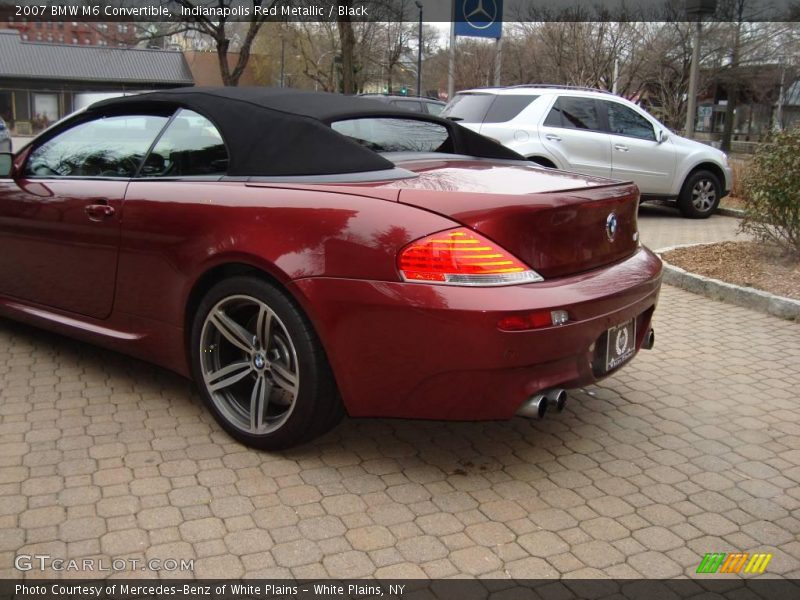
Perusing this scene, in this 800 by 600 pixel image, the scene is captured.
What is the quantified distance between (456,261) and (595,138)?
8602 mm

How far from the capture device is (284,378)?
129 inches

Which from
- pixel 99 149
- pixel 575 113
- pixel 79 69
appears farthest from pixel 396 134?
pixel 79 69

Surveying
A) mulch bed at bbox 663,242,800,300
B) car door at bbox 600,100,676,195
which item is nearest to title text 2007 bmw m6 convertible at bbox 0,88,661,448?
mulch bed at bbox 663,242,800,300

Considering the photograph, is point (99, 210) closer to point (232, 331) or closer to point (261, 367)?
point (232, 331)

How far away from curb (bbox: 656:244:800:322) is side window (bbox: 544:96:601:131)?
411 cm

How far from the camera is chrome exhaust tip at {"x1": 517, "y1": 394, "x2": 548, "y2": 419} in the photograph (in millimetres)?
2941

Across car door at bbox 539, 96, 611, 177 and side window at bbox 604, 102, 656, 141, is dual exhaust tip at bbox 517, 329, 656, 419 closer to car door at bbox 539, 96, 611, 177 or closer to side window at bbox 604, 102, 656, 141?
car door at bbox 539, 96, 611, 177

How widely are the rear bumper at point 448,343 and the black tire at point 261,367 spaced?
0.11 meters

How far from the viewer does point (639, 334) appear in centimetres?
363

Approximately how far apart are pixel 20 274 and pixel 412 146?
2336 mm

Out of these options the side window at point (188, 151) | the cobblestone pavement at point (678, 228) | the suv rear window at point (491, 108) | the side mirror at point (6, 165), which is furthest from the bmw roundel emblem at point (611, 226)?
the suv rear window at point (491, 108)

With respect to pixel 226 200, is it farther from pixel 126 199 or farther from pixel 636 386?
A: pixel 636 386

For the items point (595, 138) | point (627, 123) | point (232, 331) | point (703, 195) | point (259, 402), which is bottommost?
point (259, 402)

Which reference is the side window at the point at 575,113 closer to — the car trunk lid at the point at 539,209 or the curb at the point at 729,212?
the curb at the point at 729,212
